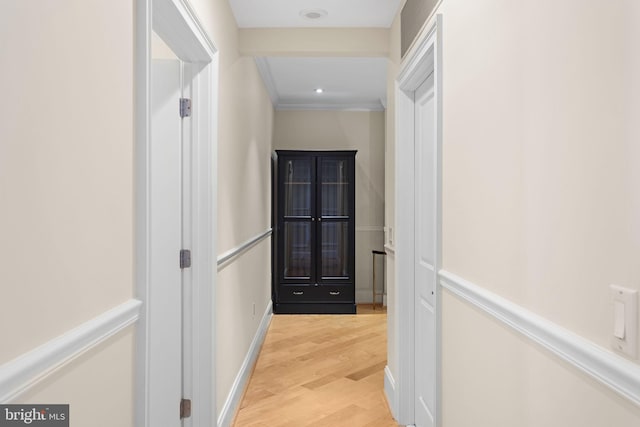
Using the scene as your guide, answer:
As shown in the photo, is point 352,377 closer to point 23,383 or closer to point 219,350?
point 219,350

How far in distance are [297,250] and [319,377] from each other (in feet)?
7.33

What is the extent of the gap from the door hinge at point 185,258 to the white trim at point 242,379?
87 centimetres

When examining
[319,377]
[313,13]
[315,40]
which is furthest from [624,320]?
[319,377]

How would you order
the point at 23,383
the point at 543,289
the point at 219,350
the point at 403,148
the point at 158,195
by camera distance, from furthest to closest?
1. the point at 403,148
2. the point at 219,350
3. the point at 158,195
4. the point at 543,289
5. the point at 23,383

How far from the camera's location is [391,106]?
10.3 ft

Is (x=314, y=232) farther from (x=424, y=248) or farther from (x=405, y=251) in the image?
(x=424, y=248)

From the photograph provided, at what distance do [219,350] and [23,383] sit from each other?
70.9 inches

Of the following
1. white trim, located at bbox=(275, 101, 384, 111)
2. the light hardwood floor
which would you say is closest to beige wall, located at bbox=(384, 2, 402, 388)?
the light hardwood floor

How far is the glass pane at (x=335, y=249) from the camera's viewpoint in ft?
18.2

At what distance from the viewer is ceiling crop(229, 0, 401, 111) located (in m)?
2.79

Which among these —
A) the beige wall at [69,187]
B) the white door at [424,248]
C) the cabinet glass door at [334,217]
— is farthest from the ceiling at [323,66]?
the beige wall at [69,187]

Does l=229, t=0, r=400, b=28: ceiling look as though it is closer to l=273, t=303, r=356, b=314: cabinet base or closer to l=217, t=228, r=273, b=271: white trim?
l=217, t=228, r=273, b=271: white trim

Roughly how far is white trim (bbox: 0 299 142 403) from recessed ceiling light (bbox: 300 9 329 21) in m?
2.24

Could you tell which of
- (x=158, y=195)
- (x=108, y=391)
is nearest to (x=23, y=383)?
(x=108, y=391)
